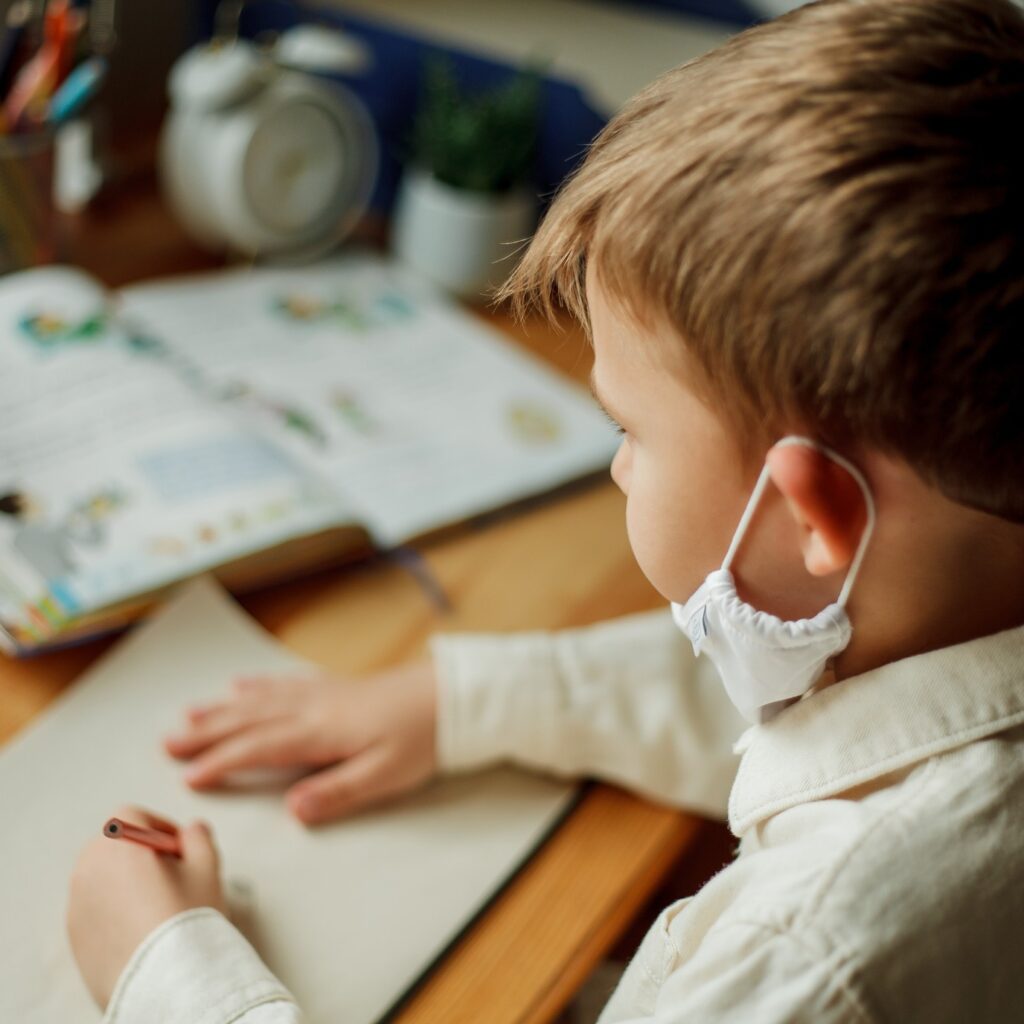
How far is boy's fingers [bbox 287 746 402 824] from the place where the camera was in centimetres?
61

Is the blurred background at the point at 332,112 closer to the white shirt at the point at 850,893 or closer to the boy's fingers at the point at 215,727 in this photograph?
the boy's fingers at the point at 215,727

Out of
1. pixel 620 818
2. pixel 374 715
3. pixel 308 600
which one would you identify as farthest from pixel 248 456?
pixel 620 818

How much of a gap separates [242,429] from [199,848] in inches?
12.6

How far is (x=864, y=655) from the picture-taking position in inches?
18.8

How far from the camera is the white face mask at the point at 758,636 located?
0.45 metres

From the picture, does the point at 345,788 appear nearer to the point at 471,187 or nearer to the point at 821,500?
the point at 821,500

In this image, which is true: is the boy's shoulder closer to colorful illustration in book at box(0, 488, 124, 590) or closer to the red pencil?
the red pencil

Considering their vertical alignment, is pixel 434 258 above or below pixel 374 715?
above

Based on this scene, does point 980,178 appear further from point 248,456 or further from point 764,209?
point 248,456

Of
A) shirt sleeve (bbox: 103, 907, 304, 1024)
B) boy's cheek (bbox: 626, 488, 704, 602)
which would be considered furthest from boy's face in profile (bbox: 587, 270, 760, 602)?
shirt sleeve (bbox: 103, 907, 304, 1024)

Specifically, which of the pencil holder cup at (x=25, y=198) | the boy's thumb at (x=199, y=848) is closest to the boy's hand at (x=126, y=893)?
the boy's thumb at (x=199, y=848)

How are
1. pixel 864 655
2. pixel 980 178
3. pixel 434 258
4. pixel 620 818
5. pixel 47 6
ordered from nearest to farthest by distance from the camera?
1. pixel 980 178
2. pixel 864 655
3. pixel 620 818
4. pixel 47 6
5. pixel 434 258

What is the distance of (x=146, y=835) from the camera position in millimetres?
552

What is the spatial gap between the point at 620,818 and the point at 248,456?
336 mm
